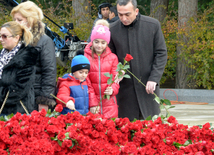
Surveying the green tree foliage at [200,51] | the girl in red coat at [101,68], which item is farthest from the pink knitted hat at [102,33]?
the green tree foliage at [200,51]

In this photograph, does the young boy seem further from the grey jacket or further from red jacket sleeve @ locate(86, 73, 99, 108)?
the grey jacket

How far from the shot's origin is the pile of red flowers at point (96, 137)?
191 centimetres

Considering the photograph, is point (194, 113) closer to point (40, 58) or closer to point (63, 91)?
point (63, 91)

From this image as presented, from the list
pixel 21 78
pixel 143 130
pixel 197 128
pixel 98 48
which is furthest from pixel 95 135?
pixel 98 48

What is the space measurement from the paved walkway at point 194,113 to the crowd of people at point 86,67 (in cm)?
275

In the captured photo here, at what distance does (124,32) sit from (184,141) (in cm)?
153

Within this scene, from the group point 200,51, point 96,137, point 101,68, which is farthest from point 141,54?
point 200,51

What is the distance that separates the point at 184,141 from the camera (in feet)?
7.22

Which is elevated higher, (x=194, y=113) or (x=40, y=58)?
(x=40, y=58)

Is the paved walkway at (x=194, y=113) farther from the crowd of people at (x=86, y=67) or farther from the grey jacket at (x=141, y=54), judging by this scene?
the crowd of people at (x=86, y=67)

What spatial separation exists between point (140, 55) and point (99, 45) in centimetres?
45

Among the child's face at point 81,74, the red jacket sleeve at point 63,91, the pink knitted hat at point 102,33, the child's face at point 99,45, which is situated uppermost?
the pink knitted hat at point 102,33

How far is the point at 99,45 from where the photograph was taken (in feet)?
10.6

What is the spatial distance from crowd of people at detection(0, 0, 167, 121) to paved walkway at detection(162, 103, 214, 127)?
275 cm
